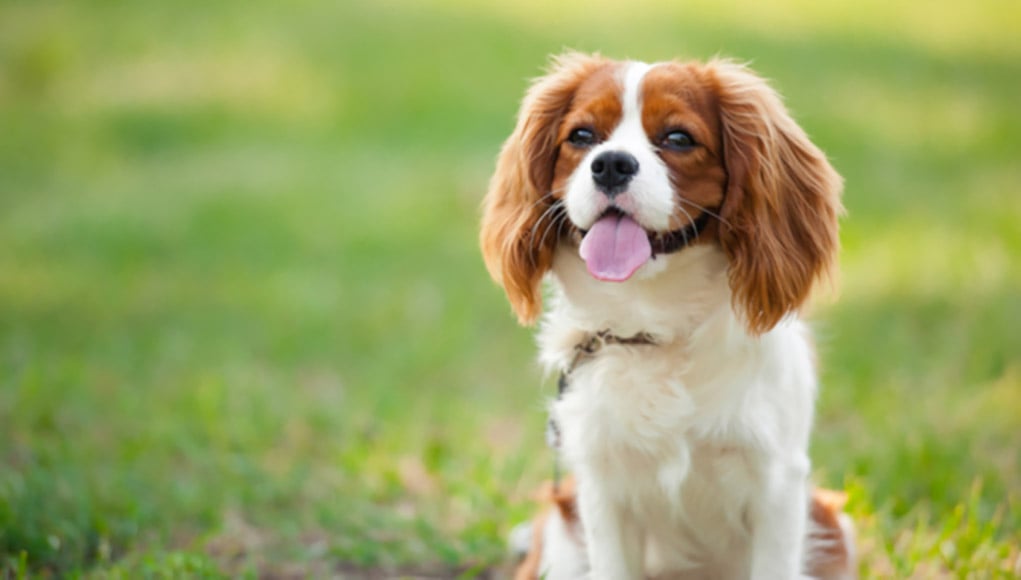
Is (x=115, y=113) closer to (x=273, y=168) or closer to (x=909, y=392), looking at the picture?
(x=273, y=168)

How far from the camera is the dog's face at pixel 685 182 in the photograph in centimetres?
291

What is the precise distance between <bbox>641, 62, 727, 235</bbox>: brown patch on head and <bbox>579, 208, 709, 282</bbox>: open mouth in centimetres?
8

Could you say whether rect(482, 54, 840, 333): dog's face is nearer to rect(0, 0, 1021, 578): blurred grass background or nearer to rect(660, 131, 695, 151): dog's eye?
rect(660, 131, 695, 151): dog's eye

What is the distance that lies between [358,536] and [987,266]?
412 centimetres

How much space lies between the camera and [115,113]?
11.3 meters

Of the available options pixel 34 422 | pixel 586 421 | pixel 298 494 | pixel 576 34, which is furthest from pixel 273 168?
pixel 586 421

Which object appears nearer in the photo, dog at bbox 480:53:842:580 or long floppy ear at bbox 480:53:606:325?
dog at bbox 480:53:842:580

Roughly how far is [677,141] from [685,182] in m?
0.12

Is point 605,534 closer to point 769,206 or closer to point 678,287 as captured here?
point 678,287

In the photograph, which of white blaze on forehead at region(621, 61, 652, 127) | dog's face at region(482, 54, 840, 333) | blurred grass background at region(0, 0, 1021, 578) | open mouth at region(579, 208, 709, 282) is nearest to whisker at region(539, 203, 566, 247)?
dog's face at region(482, 54, 840, 333)

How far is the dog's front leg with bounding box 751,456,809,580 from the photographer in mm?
3043

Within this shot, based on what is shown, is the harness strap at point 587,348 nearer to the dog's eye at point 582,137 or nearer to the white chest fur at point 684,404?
the white chest fur at point 684,404

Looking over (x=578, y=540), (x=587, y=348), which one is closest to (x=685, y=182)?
(x=587, y=348)

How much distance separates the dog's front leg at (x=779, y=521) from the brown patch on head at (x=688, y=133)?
0.70m
